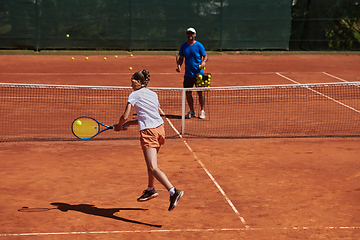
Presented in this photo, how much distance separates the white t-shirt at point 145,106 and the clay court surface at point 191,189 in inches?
47.5

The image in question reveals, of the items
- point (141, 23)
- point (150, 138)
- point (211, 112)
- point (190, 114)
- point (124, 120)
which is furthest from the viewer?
point (141, 23)

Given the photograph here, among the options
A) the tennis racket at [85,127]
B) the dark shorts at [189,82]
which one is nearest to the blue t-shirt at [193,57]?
the dark shorts at [189,82]

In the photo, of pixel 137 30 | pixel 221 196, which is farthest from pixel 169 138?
pixel 137 30

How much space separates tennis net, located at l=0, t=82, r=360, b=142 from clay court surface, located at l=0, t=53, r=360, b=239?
0.67 m

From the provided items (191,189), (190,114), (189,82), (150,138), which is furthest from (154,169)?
(190,114)

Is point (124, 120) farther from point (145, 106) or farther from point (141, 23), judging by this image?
point (141, 23)

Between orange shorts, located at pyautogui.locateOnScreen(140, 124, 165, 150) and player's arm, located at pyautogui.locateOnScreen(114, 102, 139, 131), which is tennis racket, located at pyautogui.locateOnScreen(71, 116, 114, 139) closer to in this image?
player's arm, located at pyautogui.locateOnScreen(114, 102, 139, 131)

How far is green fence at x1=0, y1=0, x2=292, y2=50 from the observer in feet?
72.6

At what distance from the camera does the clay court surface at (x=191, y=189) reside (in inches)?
226

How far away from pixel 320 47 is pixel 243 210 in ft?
70.4

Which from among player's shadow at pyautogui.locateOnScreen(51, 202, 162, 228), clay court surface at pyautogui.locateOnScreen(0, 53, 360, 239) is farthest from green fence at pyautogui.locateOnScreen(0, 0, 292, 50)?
player's shadow at pyautogui.locateOnScreen(51, 202, 162, 228)

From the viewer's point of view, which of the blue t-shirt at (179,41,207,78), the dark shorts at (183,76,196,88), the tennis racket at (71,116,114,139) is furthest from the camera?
the dark shorts at (183,76,196,88)

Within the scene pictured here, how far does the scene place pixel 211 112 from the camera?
41.0ft

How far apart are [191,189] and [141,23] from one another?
669 inches
